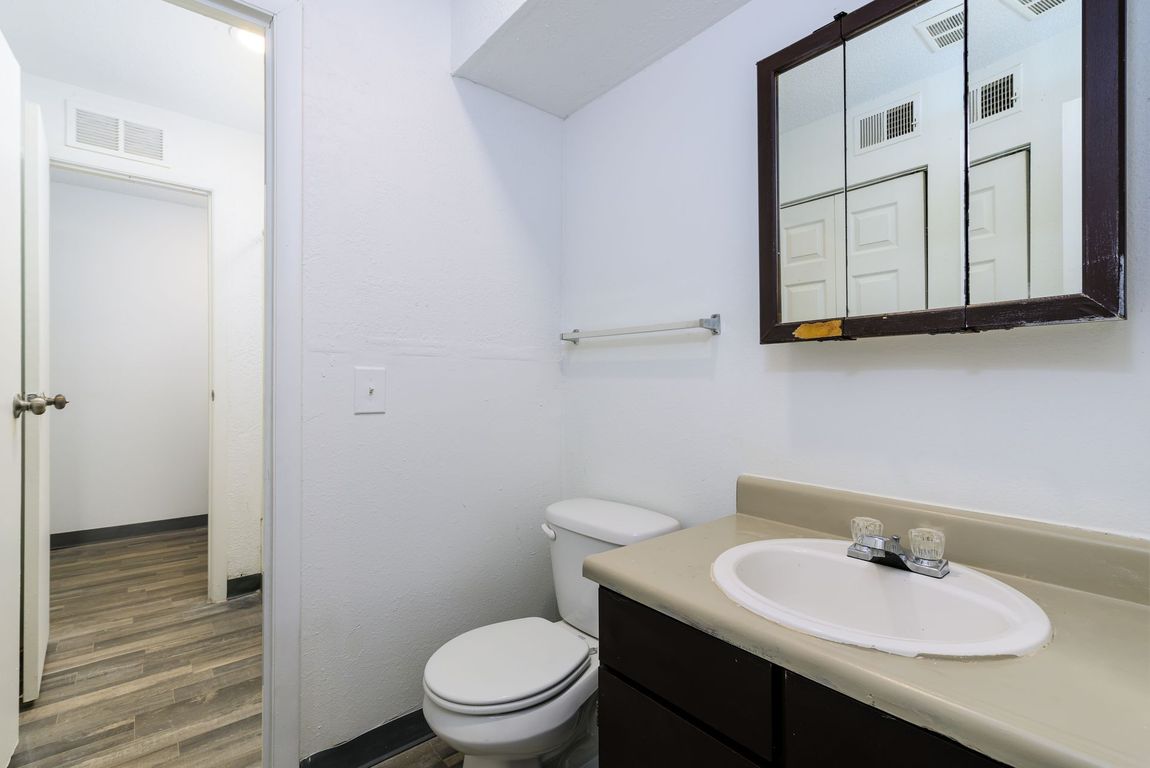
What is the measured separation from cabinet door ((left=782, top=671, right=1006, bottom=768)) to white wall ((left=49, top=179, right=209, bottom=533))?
3.85 m

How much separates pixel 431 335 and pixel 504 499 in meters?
0.58

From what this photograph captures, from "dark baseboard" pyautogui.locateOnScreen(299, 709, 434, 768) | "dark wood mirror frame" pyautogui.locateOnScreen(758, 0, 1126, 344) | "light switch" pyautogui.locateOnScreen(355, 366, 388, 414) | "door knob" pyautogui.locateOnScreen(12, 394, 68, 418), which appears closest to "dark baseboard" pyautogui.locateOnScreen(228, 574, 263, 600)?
"door knob" pyautogui.locateOnScreen(12, 394, 68, 418)

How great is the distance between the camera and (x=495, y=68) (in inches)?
59.1

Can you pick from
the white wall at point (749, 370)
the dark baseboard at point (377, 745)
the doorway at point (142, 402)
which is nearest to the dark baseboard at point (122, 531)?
the doorway at point (142, 402)

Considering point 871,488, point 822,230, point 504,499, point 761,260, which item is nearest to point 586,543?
point 504,499

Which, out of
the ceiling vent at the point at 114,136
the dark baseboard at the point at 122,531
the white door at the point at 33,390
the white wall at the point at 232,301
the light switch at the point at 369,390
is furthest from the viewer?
the dark baseboard at the point at 122,531

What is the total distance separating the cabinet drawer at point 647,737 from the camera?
0.72 meters

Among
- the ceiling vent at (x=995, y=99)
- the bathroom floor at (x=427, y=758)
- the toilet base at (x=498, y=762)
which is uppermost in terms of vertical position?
the ceiling vent at (x=995, y=99)

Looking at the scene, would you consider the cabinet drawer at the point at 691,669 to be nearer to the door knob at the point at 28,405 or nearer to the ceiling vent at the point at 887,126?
the ceiling vent at the point at 887,126

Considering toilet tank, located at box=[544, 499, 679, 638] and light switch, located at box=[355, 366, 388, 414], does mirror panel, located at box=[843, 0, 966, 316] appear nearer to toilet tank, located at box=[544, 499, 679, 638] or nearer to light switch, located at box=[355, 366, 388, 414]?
toilet tank, located at box=[544, 499, 679, 638]

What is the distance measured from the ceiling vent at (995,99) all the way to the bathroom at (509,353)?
0.13 meters

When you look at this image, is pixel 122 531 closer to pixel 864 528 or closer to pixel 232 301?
pixel 232 301

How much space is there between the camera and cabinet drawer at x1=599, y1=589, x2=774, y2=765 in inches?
26.3

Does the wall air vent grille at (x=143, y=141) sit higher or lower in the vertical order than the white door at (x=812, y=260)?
higher
